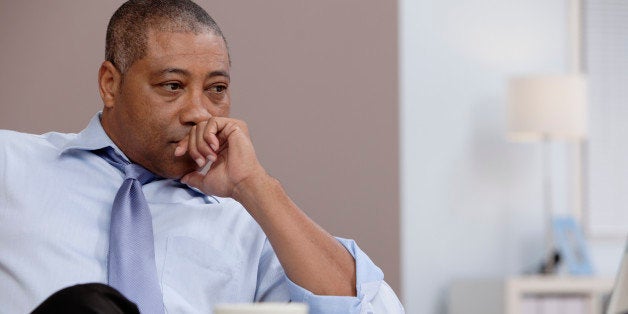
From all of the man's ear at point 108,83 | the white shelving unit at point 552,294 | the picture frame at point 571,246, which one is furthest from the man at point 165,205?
the picture frame at point 571,246

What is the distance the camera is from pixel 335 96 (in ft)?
7.19

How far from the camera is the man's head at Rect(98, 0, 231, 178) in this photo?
1731 mm

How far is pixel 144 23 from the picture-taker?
5.82 ft

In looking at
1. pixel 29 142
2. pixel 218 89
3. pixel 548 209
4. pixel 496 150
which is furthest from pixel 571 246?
pixel 29 142

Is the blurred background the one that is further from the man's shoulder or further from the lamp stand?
the man's shoulder

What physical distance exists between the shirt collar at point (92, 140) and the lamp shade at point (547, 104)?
3.26 meters

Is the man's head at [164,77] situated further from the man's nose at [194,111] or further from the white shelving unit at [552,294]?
the white shelving unit at [552,294]

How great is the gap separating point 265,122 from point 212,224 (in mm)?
461

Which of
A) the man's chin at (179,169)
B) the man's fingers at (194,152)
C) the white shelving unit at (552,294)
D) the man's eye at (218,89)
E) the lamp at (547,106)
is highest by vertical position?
the man's eye at (218,89)

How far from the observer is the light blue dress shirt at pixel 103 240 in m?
1.61

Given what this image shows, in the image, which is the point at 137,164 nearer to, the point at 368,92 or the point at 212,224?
the point at 212,224

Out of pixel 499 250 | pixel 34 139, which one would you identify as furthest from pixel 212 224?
pixel 499 250

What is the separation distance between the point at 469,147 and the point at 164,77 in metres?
3.56

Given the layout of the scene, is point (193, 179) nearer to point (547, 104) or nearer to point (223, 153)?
point (223, 153)
